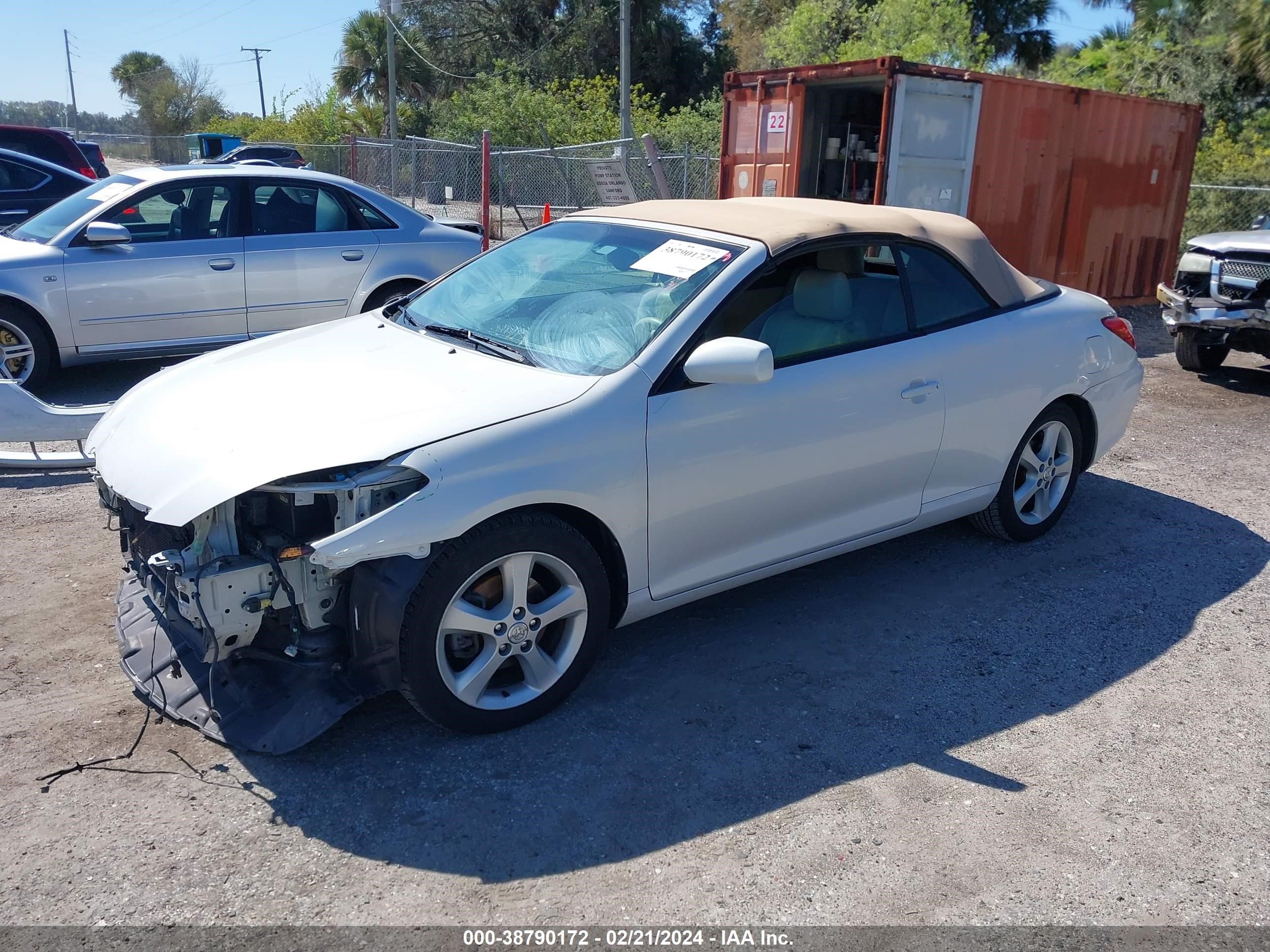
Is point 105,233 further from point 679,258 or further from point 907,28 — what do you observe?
point 907,28

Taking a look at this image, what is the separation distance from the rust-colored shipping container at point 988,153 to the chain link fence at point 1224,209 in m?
5.69

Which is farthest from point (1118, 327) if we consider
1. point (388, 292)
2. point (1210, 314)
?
point (388, 292)

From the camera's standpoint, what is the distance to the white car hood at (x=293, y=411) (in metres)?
3.17

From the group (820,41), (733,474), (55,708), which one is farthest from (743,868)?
(820,41)

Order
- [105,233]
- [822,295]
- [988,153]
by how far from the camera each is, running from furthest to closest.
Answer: [988,153] < [105,233] < [822,295]

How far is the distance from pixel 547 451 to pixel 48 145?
12000 millimetres

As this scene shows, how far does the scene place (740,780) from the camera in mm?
3373

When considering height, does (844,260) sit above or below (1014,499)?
above

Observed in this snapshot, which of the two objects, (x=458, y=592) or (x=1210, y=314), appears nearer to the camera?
(x=458, y=592)

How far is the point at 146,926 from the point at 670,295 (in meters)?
2.62

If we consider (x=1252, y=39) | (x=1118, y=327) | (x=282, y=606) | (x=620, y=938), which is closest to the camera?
(x=620, y=938)

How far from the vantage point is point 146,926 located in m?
2.67

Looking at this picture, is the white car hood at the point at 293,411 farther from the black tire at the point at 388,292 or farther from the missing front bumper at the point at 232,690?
the black tire at the point at 388,292

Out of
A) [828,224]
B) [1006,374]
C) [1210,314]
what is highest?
[828,224]
